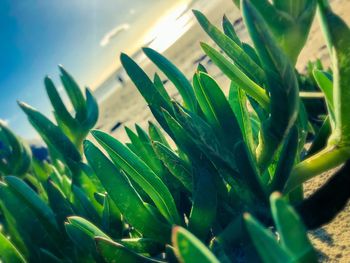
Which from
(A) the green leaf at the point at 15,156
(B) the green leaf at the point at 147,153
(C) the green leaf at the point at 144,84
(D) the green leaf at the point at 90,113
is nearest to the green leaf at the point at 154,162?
(B) the green leaf at the point at 147,153

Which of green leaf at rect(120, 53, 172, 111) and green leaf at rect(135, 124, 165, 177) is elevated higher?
green leaf at rect(120, 53, 172, 111)

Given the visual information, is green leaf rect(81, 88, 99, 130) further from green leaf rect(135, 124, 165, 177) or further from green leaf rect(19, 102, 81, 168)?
green leaf rect(135, 124, 165, 177)

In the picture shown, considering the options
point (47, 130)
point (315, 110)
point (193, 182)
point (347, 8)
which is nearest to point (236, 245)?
point (193, 182)

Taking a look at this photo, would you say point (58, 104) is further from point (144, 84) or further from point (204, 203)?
point (204, 203)

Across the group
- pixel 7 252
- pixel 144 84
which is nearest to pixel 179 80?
pixel 144 84

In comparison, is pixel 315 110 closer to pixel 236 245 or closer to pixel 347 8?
pixel 236 245

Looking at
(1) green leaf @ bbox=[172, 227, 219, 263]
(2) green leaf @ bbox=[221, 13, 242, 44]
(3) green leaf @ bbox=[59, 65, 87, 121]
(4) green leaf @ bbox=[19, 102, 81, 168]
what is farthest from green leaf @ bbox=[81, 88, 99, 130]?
(1) green leaf @ bbox=[172, 227, 219, 263]

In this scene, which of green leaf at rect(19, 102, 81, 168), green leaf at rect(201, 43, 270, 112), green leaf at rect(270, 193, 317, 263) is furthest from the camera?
green leaf at rect(19, 102, 81, 168)

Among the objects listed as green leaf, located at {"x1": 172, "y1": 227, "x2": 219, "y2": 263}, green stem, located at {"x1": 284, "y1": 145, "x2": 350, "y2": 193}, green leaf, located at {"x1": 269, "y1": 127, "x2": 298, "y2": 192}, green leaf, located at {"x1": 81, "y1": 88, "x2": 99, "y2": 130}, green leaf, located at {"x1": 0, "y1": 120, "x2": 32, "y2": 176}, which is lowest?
green stem, located at {"x1": 284, "y1": 145, "x2": 350, "y2": 193}
